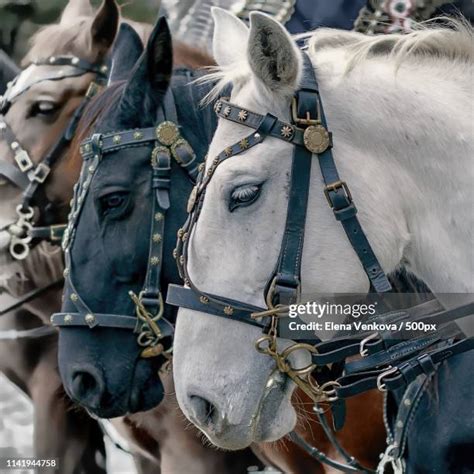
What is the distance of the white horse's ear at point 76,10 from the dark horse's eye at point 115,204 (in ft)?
3.58

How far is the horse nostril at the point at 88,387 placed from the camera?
2688mm

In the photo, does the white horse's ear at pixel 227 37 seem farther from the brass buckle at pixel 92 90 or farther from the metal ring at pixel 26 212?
the metal ring at pixel 26 212

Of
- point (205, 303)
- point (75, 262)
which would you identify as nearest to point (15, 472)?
point (75, 262)

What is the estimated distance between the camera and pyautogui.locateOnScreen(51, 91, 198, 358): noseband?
268 centimetres

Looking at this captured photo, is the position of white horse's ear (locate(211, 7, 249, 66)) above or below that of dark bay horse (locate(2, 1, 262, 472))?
above

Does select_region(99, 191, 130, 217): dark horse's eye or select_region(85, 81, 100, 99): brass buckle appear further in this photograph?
select_region(85, 81, 100, 99): brass buckle

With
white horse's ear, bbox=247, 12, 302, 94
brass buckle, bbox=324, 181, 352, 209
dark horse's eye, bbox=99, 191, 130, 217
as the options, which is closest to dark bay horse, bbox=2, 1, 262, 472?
dark horse's eye, bbox=99, 191, 130, 217

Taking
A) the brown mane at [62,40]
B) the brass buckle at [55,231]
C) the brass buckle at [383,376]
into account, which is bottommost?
the brass buckle at [55,231]

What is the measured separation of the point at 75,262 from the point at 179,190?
1.15 ft

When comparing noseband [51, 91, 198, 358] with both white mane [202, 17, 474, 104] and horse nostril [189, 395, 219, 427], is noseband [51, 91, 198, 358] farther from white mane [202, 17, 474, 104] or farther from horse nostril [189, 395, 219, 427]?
horse nostril [189, 395, 219, 427]

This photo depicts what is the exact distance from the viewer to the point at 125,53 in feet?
9.93

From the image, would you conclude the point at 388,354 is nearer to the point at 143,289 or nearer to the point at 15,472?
the point at 143,289

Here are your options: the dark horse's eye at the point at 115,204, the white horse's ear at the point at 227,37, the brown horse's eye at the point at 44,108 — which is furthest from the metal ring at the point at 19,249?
the white horse's ear at the point at 227,37

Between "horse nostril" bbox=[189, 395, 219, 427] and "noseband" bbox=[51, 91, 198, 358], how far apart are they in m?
0.77
